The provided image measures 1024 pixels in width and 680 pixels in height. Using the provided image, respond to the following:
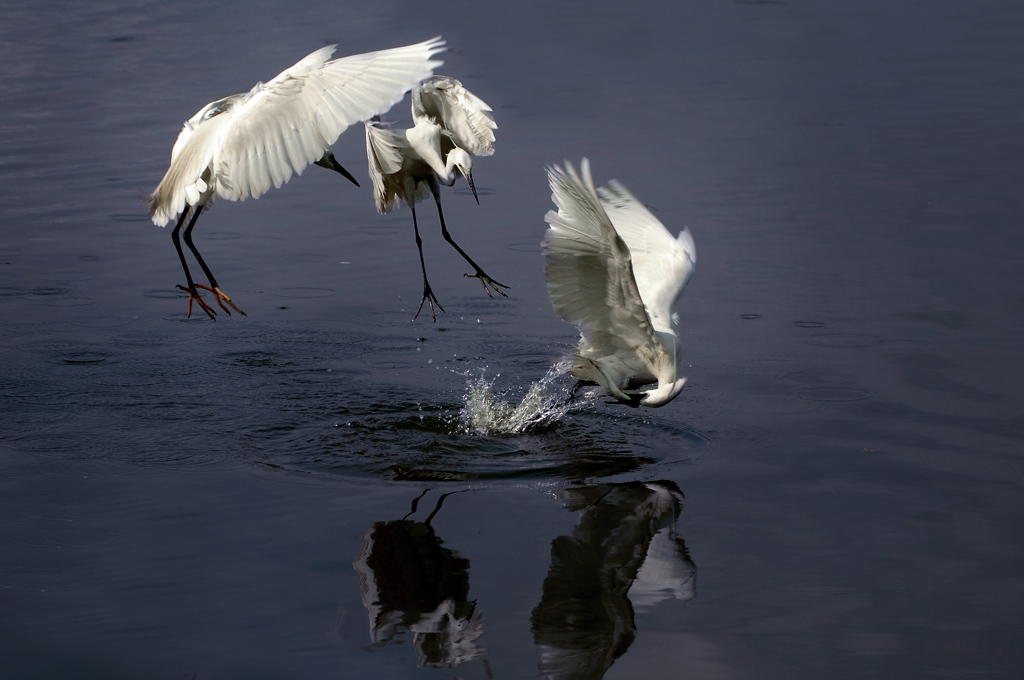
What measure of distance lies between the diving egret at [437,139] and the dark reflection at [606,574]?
6.81 feet

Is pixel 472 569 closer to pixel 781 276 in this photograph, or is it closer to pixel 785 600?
pixel 785 600

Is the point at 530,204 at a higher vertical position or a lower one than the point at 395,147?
lower

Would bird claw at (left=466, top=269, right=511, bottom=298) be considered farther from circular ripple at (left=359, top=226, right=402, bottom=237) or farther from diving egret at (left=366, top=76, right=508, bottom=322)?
circular ripple at (left=359, top=226, right=402, bottom=237)

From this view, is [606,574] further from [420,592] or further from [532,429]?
[532,429]

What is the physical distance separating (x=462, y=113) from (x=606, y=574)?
301 cm

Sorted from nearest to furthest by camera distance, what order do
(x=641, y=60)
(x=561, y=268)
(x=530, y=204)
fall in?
1. (x=561, y=268)
2. (x=530, y=204)
3. (x=641, y=60)

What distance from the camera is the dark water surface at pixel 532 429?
151 inches

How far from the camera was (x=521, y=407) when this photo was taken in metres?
5.89

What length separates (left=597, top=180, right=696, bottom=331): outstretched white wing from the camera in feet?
18.9

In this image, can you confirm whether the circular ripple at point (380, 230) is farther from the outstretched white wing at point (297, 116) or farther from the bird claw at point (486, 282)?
the outstretched white wing at point (297, 116)

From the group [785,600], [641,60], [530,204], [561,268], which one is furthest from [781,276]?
[641,60]

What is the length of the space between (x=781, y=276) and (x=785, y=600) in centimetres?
385

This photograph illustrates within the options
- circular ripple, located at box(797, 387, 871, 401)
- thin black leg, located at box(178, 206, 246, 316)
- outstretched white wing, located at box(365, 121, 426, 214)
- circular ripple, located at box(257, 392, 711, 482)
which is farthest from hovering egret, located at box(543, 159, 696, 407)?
thin black leg, located at box(178, 206, 246, 316)

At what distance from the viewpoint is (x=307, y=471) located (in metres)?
5.17
